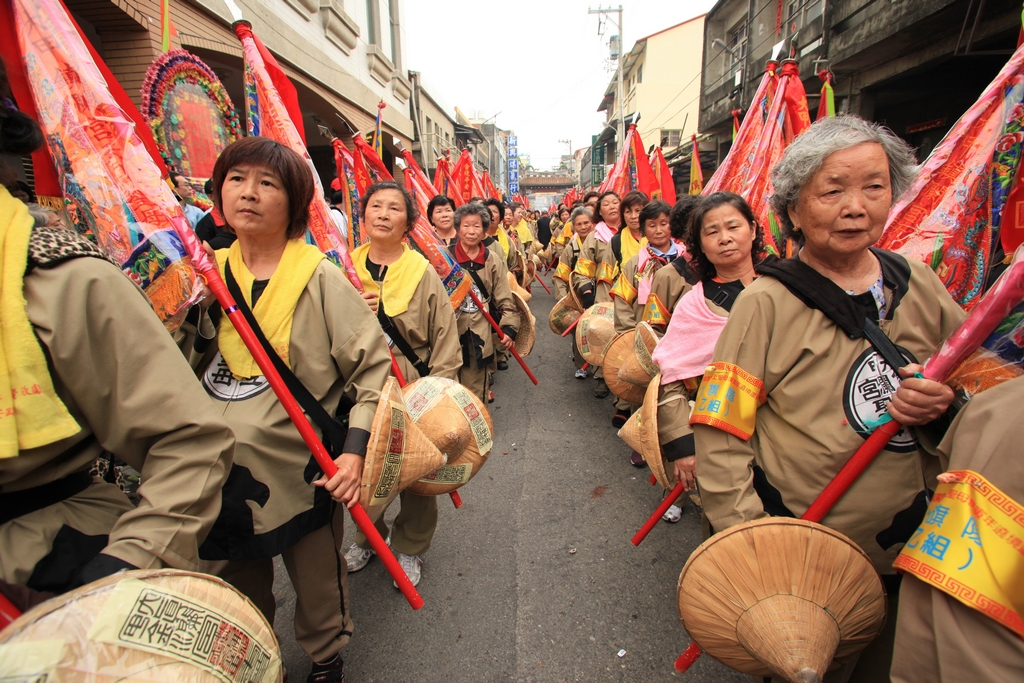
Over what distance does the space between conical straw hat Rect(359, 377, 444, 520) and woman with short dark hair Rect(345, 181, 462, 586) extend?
90cm

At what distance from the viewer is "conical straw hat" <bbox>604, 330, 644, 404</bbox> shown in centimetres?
330

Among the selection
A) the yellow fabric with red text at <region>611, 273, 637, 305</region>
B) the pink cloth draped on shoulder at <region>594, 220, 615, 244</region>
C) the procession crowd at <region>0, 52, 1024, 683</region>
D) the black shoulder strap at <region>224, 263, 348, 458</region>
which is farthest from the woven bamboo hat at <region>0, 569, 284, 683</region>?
the pink cloth draped on shoulder at <region>594, 220, 615, 244</region>

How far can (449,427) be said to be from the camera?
2.21 meters

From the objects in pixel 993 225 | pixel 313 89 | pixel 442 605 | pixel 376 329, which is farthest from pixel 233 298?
pixel 313 89

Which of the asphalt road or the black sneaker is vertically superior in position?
the black sneaker

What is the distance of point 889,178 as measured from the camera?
4.91 ft

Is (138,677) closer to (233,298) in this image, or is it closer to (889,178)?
(233,298)

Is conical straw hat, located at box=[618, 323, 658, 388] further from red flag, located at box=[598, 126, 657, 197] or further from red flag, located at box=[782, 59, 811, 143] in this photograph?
red flag, located at box=[598, 126, 657, 197]

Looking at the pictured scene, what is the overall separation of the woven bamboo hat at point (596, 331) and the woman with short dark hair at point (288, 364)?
2.69 meters

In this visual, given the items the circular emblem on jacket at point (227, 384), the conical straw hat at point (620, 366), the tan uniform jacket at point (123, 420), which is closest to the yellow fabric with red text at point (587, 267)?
the conical straw hat at point (620, 366)

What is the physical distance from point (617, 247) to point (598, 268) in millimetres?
469

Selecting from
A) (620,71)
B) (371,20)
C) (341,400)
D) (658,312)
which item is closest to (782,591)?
(341,400)

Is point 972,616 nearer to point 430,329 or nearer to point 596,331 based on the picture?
point 430,329

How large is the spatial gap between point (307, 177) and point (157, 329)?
0.90m
